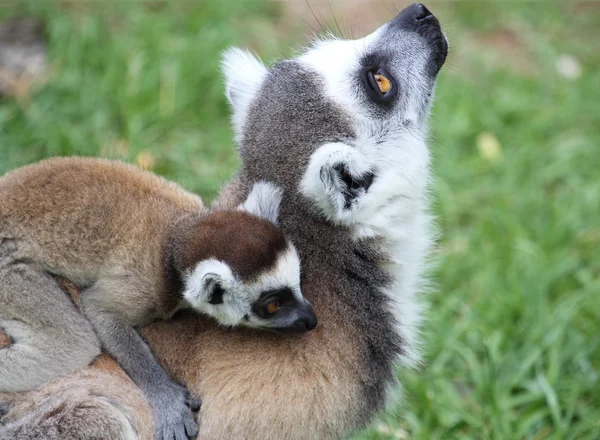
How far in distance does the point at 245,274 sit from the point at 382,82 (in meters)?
1.25

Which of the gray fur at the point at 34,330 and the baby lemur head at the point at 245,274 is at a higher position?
the baby lemur head at the point at 245,274

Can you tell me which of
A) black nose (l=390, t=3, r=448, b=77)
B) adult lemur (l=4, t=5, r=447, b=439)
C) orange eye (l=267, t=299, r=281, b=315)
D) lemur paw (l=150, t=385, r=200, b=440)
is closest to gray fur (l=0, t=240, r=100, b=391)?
adult lemur (l=4, t=5, r=447, b=439)

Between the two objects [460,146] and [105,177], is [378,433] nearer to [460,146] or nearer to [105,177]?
[105,177]

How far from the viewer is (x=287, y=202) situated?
12.2ft

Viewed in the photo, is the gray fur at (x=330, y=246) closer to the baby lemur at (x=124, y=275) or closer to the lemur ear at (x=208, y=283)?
the baby lemur at (x=124, y=275)

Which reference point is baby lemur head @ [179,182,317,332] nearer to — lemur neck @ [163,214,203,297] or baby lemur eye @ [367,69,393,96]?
lemur neck @ [163,214,203,297]

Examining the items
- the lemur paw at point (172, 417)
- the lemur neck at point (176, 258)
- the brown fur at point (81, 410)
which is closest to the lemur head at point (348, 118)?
the lemur neck at point (176, 258)

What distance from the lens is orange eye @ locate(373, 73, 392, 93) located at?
3.93m

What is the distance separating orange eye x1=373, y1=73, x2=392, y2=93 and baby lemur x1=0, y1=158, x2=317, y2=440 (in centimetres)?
79

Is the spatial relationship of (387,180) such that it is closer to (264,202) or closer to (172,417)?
(264,202)

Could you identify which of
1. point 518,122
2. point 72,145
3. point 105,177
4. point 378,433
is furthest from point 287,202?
point 518,122

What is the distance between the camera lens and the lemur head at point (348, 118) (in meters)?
3.62

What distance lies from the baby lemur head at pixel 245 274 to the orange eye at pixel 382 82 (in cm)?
94

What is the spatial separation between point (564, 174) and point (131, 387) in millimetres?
5113
